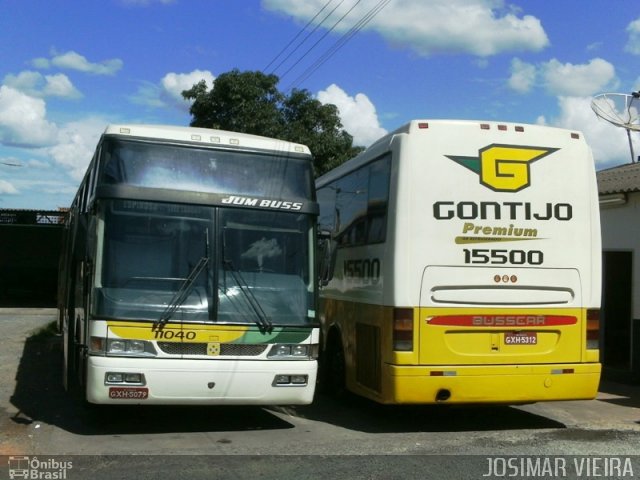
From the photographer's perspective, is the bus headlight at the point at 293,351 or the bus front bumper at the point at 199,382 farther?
the bus headlight at the point at 293,351

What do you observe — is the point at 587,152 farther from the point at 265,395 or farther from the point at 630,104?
the point at 630,104

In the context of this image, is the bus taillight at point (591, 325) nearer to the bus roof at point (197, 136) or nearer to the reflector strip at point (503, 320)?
the reflector strip at point (503, 320)

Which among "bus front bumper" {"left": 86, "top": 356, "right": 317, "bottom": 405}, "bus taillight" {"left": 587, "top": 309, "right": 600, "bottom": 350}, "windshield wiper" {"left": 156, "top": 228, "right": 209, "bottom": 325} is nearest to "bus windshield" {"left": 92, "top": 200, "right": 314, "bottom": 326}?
"windshield wiper" {"left": 156, "top": 228, "right": 209, "bottom": 325}

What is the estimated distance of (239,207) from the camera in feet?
24.5

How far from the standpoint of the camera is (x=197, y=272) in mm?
7164

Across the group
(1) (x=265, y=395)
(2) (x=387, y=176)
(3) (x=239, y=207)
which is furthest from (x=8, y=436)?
(2) (x=387, y=176)

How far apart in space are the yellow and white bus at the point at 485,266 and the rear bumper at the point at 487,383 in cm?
1

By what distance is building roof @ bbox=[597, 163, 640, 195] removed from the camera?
37.4 ft

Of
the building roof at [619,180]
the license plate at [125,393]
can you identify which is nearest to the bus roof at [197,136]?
the license plate at [125,393]

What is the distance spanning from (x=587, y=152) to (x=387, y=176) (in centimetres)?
227

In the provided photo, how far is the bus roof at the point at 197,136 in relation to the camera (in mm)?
7461

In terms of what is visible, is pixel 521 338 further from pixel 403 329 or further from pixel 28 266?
pixel 28 266

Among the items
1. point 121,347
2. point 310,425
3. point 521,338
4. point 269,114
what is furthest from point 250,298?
point 269,114

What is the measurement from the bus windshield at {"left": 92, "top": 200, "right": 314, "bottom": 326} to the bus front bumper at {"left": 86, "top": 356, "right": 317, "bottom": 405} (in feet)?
1.43
